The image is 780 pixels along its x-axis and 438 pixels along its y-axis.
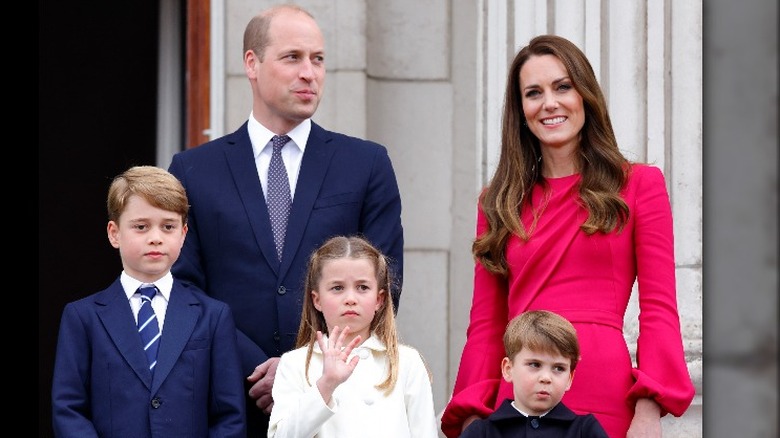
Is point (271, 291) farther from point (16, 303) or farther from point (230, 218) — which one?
point (16, 303)

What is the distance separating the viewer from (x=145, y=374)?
2895mm

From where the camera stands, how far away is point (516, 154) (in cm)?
297

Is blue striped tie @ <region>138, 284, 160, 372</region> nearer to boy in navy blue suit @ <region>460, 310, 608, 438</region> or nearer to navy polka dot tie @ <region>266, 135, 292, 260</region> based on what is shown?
navy polka dot tie @ <region>266, 135, 292, 260</region>

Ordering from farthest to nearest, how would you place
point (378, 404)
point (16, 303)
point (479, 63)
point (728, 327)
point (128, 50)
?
point (128, 50) → point (16, 303) → point (479, 63) → point (378, 404) → point (728, 327)

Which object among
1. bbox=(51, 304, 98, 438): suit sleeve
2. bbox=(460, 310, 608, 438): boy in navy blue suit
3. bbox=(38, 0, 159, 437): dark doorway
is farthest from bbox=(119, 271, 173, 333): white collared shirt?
bbox=(38, 0, 159, 437): dark doorway

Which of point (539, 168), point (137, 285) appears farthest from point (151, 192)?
point (539, 168)

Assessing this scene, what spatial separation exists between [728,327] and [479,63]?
17.1 ft

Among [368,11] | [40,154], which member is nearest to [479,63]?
[368,11]

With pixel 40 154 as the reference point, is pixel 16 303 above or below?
below

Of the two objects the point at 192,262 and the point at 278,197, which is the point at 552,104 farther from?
the point at 192,262

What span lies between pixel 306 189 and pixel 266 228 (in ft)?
0.52

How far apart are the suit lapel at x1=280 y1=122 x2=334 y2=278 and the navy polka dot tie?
3 centimetres

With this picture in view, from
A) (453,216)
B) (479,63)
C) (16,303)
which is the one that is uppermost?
(479,63)

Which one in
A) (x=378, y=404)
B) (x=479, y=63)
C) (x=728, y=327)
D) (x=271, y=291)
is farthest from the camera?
(x=479, y=63)
